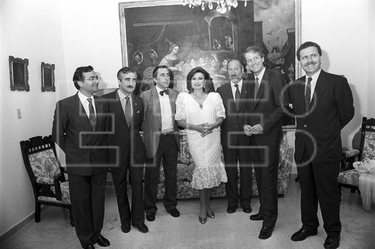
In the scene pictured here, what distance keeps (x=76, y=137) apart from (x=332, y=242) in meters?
2.58

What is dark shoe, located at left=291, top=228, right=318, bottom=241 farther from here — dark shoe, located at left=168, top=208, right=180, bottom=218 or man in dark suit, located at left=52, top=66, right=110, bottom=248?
man in dark suit, located at left=52, top=66, right=110, bottom=248

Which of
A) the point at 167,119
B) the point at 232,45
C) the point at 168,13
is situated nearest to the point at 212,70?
the point at 232,45

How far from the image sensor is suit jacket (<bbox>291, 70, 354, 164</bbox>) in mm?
2697

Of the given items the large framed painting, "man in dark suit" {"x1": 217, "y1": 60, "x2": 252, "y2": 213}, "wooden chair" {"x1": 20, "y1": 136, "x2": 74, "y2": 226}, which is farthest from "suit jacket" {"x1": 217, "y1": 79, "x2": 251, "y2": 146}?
"wooden chair" {"x1": 20, "y1": 136, "x2": 74, "y2": 226}

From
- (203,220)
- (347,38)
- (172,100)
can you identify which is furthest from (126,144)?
(347,38)

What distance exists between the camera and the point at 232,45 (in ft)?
17.4

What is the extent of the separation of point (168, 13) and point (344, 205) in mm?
4097

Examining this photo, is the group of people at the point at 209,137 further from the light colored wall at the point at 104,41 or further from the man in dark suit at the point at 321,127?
the light colored wall at the point at 104,41

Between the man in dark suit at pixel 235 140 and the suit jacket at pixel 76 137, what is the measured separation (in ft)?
5.21

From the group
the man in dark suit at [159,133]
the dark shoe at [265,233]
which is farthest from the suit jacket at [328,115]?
the man in dark suit at [159,133]

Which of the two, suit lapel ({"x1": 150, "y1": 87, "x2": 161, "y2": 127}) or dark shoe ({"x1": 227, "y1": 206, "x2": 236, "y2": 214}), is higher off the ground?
suit lapel ({"x1": 150, "y1": 87, "x2": 161, "y2": 127})

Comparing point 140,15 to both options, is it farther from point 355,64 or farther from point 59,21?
point 355,64

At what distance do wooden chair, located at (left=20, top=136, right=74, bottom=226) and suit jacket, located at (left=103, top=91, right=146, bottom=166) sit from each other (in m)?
0.95

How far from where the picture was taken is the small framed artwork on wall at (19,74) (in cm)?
363
